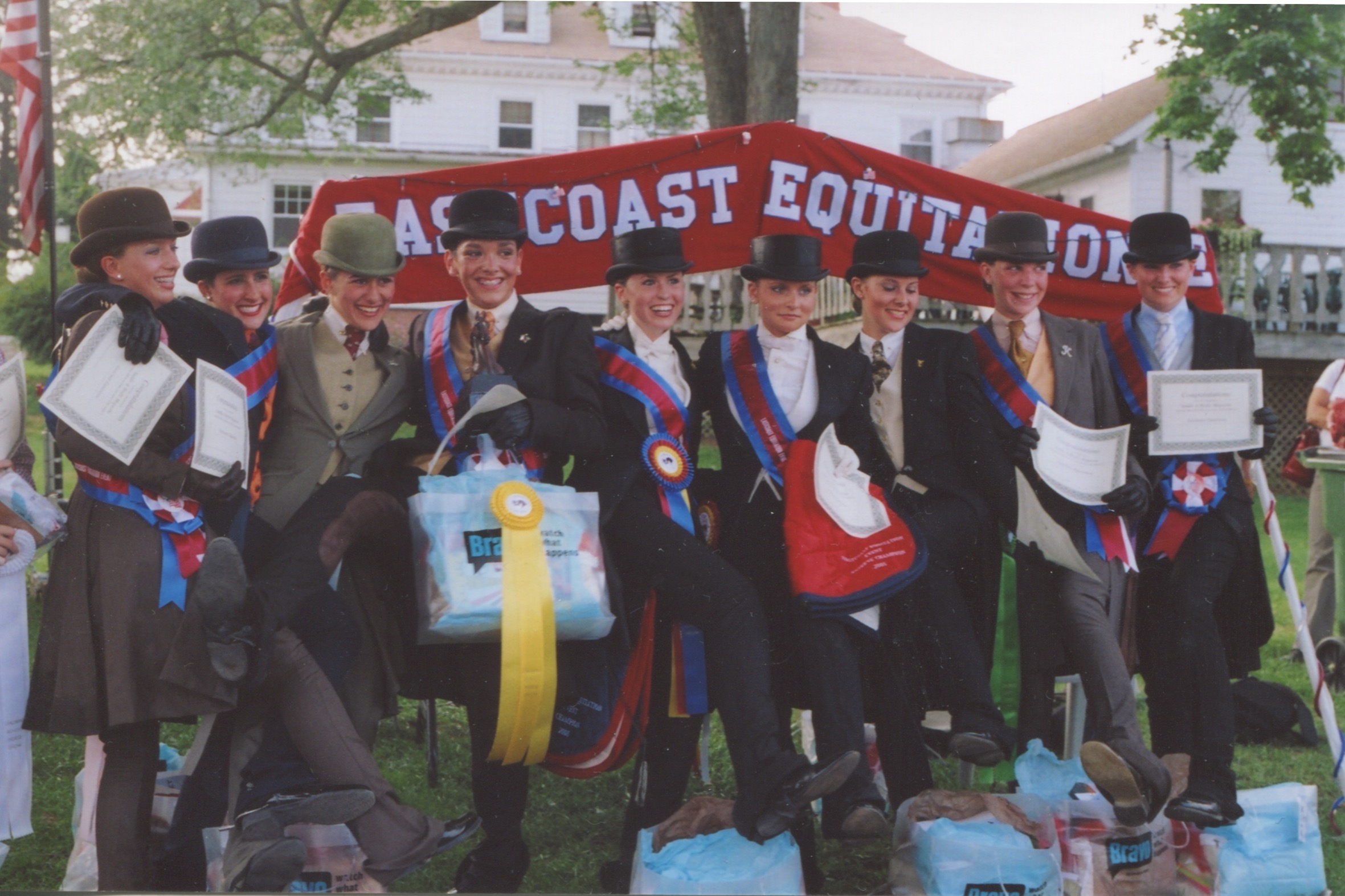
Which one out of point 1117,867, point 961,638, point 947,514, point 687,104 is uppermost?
point 687,104

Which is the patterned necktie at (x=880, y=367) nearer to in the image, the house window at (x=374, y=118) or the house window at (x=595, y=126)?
the house window at (x=595, y=126)

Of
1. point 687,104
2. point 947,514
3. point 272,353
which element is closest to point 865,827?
point 947,514

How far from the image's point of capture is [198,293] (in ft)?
14.4

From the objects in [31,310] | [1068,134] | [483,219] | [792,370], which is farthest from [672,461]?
[1068,134]

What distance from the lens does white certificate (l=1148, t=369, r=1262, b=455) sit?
13.6 feet

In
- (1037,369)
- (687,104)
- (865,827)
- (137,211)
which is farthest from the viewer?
(687,104)

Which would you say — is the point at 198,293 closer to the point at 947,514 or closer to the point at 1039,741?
the point at 947,514

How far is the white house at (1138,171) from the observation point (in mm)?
5051

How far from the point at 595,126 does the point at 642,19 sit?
94 centimetres

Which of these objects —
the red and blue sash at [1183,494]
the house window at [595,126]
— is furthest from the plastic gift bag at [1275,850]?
the house window at [595,126]

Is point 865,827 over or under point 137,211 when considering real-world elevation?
under

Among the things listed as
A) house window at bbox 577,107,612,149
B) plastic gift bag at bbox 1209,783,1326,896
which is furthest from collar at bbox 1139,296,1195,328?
house window at bbox 577,107,612,149

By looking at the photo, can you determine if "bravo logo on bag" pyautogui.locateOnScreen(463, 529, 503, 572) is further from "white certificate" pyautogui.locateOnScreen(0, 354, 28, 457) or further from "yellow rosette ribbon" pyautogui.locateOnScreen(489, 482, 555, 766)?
"white certificate" pyautogui.locateOnScreen(0, 354, 28, 457)

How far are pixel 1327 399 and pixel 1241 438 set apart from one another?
946mm
